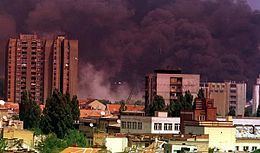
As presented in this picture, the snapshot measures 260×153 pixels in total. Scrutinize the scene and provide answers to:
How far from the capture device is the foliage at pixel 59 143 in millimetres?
26781

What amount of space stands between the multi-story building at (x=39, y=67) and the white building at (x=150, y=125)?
23.4 meters

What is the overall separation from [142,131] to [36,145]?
4.15 m

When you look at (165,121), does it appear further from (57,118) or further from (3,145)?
(3,145)

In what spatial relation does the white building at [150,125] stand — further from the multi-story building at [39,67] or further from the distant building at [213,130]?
the multi-story building at [39,67]

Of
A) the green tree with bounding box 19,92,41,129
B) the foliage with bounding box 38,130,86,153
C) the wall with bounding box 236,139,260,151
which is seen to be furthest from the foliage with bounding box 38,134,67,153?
the green tree with bounding box 19,92,41,129

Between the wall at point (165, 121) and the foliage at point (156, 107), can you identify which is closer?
the wall at point (165, 121)

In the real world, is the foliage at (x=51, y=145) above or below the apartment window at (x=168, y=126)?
below

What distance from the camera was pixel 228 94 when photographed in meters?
63.8

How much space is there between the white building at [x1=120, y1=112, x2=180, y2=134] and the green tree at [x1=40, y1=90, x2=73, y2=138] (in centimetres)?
193

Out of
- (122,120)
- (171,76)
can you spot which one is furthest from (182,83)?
(122,120)

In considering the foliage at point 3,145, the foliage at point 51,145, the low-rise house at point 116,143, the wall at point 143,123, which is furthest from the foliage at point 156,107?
the foliage at point 3,145

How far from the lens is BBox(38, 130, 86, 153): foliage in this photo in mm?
26781

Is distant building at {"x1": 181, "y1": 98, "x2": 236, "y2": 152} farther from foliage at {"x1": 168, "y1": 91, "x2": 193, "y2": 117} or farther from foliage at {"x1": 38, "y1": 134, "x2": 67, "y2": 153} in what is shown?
foliage at {"x1": 168, "y1": 91, "x2": 193, "y2": 117}

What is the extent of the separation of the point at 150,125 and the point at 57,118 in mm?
3452
